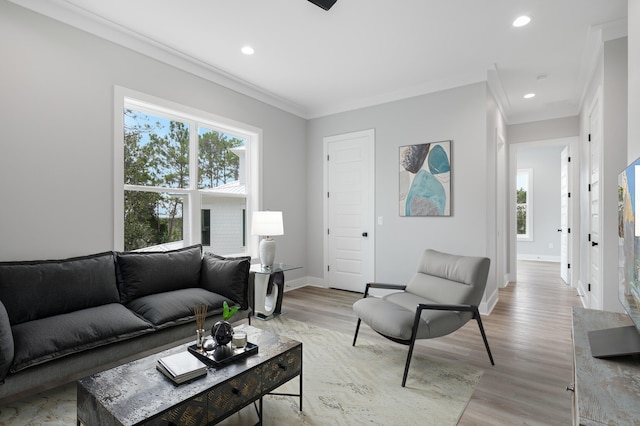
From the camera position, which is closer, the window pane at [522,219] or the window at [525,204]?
the window at [525,204]

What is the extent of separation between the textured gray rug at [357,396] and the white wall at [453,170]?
1.72m

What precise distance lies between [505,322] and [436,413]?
6.96ft

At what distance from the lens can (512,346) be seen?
2920 millimetres

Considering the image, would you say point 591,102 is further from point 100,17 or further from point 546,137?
point 100,17

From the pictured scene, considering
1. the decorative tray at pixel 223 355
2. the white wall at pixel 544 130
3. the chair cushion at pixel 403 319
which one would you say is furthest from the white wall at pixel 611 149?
the decorative tray at pixel 223 355

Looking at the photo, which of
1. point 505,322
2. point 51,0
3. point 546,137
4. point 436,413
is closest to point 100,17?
point 51,0

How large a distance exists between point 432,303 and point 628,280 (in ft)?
4.69

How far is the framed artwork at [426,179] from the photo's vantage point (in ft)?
13.2

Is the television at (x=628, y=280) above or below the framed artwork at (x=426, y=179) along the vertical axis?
below

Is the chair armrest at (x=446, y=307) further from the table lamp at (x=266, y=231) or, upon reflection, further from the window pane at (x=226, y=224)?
the window pane at (x=226, y=224)

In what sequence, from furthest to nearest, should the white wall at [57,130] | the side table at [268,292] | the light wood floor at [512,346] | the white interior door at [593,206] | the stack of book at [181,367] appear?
1. the side table at [268,292]
2. the white interior door at [593,206]
3. the white wall at [57,130]
4. the light wood floor at [512,346]
5. the stack of book at [181,367]

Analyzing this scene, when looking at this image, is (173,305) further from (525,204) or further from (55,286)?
(525,204)

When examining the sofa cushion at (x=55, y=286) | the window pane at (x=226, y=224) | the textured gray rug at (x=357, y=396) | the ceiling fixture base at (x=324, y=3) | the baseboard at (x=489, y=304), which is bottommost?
the textured gray rug at (x=357, y=396)

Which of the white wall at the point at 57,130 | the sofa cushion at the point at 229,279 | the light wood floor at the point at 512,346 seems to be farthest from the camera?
the sofa cushion at the point at 229,279
